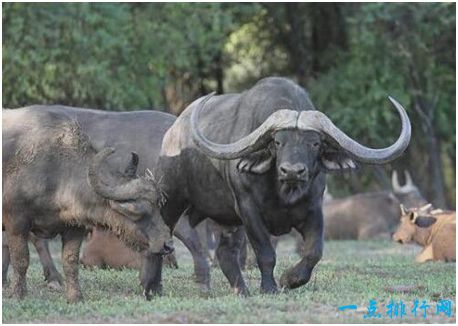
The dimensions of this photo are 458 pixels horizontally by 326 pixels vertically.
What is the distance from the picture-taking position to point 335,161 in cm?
1087

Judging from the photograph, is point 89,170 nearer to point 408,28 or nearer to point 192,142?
point 192,142

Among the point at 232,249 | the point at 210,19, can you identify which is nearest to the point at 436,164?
the point at 210,19

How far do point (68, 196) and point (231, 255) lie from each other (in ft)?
6.58

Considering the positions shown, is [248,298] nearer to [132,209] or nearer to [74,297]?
[132,209]

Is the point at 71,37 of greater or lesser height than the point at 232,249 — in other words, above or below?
above

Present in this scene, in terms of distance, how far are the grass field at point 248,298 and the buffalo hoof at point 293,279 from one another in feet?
0.37

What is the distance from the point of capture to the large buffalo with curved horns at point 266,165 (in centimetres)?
1059

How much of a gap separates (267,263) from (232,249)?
110 cm

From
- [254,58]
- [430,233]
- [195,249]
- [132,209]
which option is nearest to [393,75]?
[254,58]

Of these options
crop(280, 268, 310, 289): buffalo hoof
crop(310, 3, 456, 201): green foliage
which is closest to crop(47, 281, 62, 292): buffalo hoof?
crop(280, 268, 310, 289): buffalo hoof

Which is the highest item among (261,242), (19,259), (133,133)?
(133,133)

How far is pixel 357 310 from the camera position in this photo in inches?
384

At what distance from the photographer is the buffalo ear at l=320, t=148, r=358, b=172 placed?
10836 millimetres

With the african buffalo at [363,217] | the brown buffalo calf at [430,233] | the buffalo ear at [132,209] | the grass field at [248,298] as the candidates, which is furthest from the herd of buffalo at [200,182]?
the african buffalo at [363,217]
